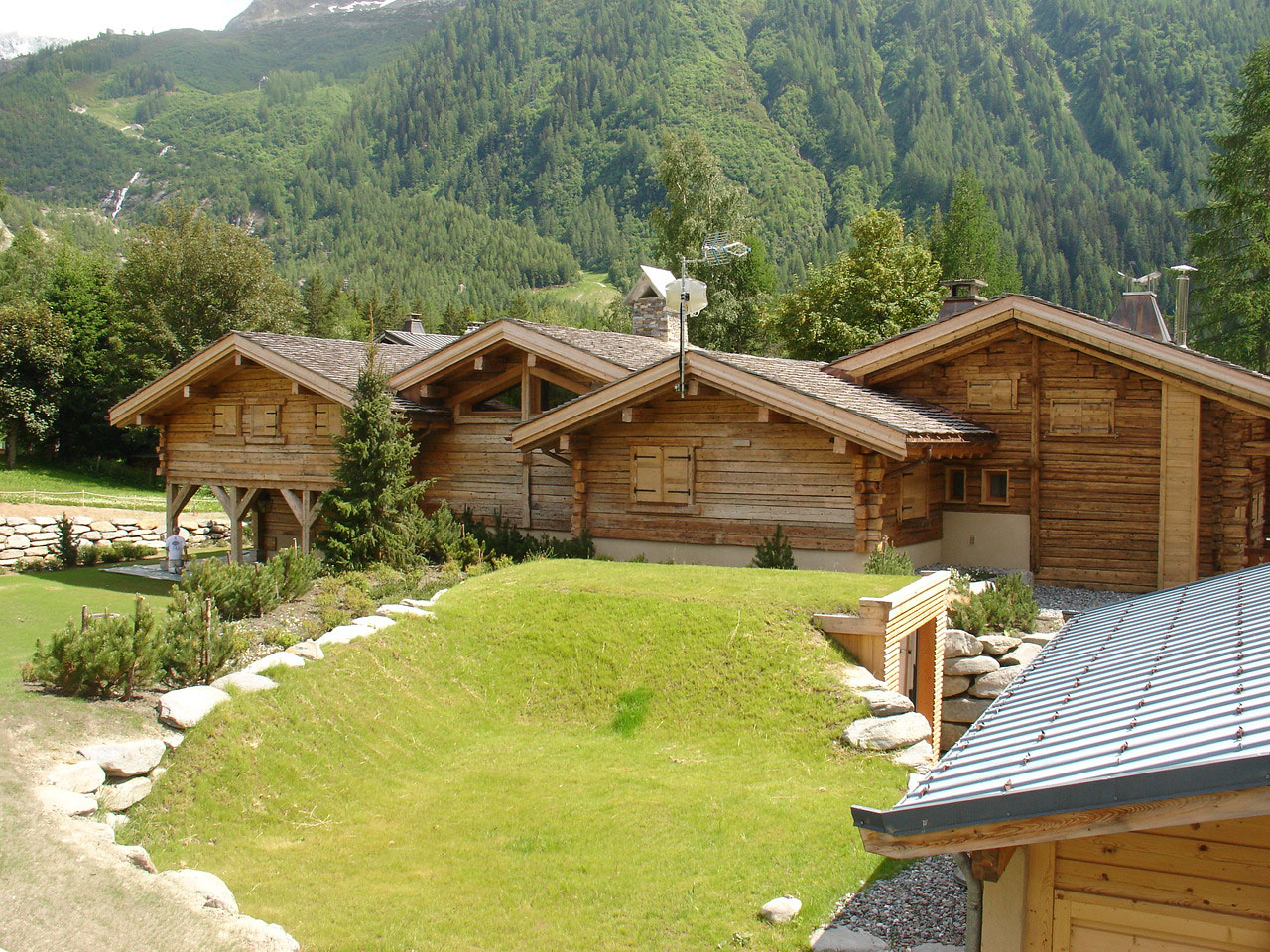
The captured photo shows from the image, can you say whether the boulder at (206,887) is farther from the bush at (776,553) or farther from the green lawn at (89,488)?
the green lawn at (89,488)

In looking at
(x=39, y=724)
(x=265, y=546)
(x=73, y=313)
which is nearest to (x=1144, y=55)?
(x=73, y=313)

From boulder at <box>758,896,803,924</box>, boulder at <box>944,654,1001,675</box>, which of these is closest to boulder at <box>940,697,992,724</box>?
boulder at <box>944,654,1001,675</box>

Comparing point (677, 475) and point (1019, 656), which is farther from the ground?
point (677, 475)

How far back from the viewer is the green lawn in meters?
38.9

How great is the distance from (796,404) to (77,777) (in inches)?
466

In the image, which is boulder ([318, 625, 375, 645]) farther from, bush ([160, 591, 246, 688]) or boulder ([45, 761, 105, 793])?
boulder ([45, 761, 105, 793])

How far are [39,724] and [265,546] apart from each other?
717 inches

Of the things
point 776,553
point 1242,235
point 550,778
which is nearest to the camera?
point 550,778

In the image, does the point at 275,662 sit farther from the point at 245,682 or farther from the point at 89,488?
the point at 89,488

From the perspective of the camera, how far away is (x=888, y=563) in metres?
16.3

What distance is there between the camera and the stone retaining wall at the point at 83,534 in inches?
1210

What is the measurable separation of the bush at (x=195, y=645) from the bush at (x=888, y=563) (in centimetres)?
937

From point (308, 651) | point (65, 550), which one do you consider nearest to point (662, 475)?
point (308, 651)

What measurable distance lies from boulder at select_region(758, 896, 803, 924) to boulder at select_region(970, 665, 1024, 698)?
27.1 ft
